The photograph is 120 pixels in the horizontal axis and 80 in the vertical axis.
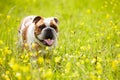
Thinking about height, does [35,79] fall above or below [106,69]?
above

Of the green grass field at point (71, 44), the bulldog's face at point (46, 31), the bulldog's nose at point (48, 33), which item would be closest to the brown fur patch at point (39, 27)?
the bulldog's face at point (46, 31)

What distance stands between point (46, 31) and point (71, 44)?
2.25 feet

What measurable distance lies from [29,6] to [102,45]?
6.72 meters

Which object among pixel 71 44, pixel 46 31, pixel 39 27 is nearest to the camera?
pixel 46 31

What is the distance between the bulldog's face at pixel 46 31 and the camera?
645 centimetres

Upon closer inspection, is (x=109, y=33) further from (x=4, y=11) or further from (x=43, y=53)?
(x=4, y=11)

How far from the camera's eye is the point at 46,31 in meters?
6.43

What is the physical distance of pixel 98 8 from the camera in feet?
37.0

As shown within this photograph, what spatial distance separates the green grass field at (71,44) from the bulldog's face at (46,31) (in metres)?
0.25

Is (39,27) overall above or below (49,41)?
above

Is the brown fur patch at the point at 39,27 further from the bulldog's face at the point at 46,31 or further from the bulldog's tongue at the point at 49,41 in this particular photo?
the bulldog's tongue at the point at 49,41

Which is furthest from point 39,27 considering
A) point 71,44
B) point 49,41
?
point 71,44

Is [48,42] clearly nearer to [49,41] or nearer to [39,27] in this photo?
[49,41]

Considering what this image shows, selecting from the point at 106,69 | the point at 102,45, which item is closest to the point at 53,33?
the point at 102,45
